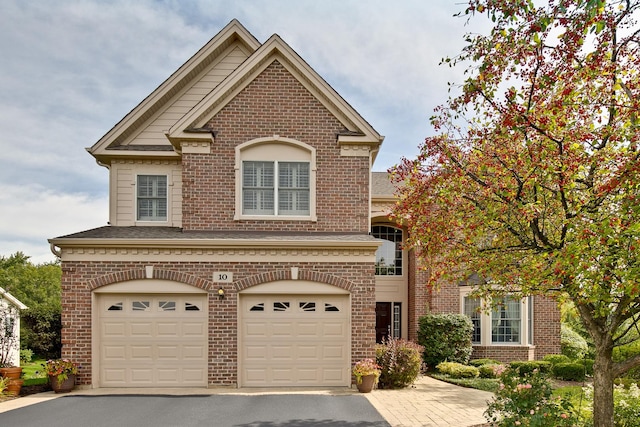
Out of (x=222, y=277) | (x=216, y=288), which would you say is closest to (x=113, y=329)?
(x=216, y=288)

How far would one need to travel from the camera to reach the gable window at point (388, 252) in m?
A: 21.2

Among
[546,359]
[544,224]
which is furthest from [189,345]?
[546,359]

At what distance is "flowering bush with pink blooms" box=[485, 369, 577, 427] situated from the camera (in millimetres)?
7688

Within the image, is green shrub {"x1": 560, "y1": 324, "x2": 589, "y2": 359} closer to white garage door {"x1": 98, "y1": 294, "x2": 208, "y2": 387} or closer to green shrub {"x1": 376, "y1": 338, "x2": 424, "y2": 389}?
green shrub {"x1": 376, "y1": 338, "x2": 424, "y2": 389}

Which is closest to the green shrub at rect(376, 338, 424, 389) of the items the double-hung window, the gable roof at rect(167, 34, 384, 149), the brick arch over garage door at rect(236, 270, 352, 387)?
the brick arch over garage door at rect(236, 270, 352, 387)

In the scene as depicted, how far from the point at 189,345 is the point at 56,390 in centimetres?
340

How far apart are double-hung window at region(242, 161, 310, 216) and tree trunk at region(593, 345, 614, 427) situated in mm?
7895

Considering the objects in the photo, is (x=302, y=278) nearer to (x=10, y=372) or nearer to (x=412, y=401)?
(x=412, y=401)

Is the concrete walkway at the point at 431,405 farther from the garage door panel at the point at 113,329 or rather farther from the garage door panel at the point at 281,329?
the garage door panel at the point at 113,329

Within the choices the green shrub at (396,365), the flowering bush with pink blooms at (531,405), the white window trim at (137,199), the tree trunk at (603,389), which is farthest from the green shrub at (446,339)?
the white window trim at (137,199)

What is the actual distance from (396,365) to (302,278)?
361 cm

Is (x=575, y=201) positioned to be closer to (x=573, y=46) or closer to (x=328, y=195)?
(x=573, y=46)

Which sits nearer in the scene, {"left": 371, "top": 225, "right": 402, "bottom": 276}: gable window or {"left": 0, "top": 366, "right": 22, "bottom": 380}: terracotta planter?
{"left": 0, "top": 366, "right": 22, "bottom": 380}: terracotta planter

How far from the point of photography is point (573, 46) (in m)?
7.01
